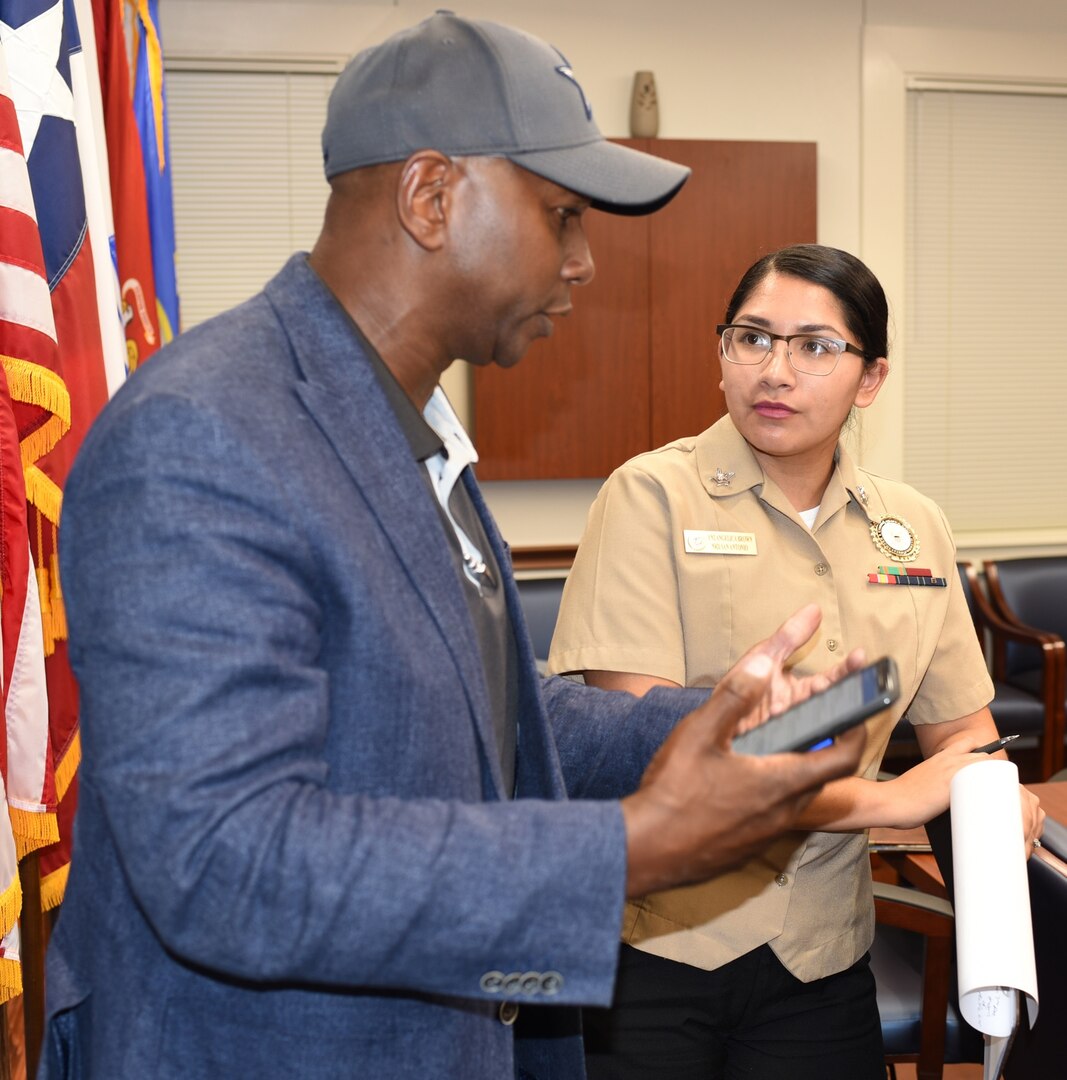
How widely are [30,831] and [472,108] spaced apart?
1.68 metres

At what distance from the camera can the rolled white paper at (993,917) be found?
131 centimetres

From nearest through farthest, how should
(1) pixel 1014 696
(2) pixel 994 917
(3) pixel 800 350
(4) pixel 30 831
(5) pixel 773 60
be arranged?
(2) pixel 994 917, (3) pixel 800 350, (4) pixel 30 831, (1) pixel 1014 696, (5) pixel 773 60

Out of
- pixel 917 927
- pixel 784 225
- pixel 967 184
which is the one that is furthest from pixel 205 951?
pixel 967 184

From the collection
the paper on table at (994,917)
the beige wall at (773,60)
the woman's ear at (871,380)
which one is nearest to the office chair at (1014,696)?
the beige wall at (773,60)

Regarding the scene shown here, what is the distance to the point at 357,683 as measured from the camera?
85 centimetres

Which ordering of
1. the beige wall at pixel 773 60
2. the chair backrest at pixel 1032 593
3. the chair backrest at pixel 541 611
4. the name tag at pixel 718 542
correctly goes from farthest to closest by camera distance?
the beige wall at pixel 773 60 < the chair backrest at pixel 1032 593 < the chair backrest at pixel 541 611 < the name tag at pixel 718 542

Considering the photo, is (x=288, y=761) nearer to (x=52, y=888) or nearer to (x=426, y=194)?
(x=426, y=194)

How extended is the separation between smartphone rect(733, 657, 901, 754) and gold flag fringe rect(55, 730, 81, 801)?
5.56 feet

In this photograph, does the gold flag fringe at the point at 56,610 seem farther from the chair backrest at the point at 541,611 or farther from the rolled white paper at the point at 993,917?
the rolled white paper at the point at 993,917

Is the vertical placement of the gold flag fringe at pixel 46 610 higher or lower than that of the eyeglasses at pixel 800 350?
lower

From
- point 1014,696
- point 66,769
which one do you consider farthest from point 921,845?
point 1014,696

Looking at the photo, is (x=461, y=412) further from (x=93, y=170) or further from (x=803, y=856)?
(x=803, y=856)

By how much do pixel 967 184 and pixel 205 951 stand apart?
5467 millimetres

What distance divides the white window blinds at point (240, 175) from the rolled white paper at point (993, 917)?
4.05 metres
